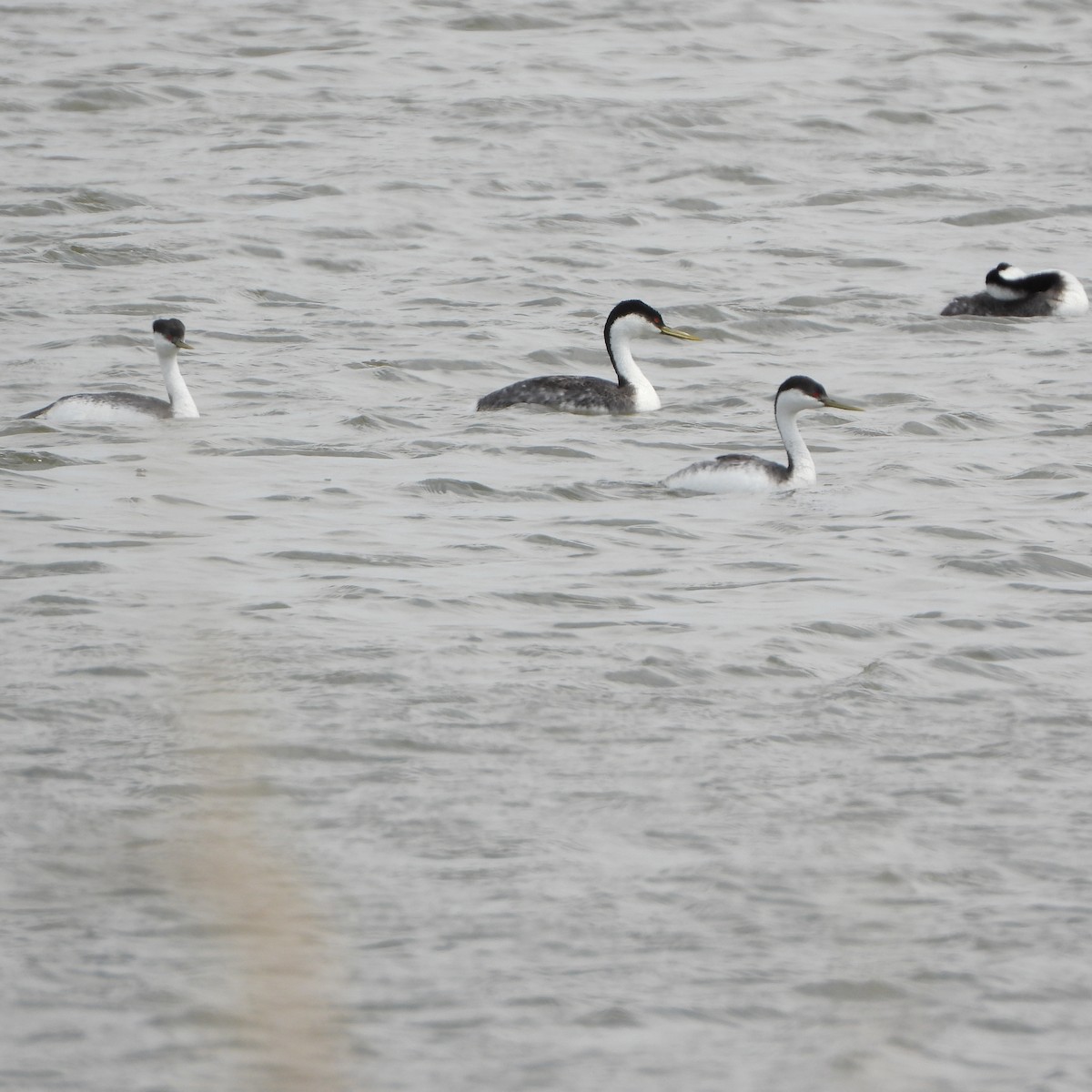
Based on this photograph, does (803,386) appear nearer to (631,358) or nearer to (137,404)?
(631,358)

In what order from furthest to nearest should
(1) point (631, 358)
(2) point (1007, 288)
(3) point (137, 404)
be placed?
(2) point (1007, 288) → (1) point (631, 358) → (3) point (137, 404)

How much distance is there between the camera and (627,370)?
49.7ft

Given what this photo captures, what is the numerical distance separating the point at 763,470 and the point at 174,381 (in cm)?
420

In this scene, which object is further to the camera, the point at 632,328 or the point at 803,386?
the point at 632,328

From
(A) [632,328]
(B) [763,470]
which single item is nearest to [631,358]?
(A) [632,328]

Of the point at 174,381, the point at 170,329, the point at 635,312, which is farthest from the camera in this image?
the point at 635,312

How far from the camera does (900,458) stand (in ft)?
43.8

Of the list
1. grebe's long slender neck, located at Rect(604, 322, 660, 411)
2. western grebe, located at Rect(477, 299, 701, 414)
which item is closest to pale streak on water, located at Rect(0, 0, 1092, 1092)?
western grebe, located at Rect(477, 299, 701, 414)

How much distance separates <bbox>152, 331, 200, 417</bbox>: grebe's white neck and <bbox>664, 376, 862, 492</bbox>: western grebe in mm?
3515

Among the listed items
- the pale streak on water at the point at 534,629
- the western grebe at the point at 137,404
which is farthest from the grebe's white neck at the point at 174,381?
the pale streak on water at the point at 534,629

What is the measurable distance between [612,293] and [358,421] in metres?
4.91

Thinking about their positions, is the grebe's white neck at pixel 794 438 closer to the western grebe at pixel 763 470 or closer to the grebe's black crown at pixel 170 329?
the western grebe at pixel 763 470

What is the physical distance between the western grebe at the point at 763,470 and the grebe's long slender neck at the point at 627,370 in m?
2.08

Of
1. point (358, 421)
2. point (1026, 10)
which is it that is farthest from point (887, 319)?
point (1026, 10)
